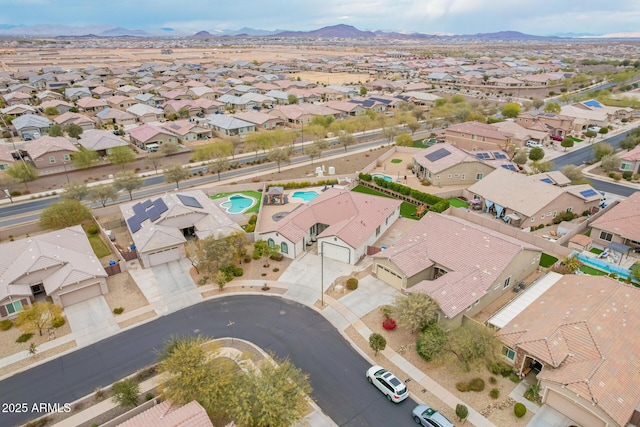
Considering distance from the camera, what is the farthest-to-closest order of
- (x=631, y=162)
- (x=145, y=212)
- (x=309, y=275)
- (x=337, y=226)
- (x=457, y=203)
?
(x=631, y=162), (x=457, y=203), (x=145, y=212), (x=337, y=226), (x=309, y=275)

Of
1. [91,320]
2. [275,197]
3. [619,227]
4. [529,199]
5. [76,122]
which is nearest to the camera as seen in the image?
[91,320]

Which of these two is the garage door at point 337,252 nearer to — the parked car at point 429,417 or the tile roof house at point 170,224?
the tile roof house at point 170,224

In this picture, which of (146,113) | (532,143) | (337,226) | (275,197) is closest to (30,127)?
(146,113)

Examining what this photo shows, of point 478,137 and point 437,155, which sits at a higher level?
point 437,155

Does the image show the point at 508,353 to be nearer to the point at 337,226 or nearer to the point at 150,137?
the point at 337,226

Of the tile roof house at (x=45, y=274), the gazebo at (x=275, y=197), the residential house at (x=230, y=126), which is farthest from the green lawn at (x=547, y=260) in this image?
the residential house at (x=230, y=126)

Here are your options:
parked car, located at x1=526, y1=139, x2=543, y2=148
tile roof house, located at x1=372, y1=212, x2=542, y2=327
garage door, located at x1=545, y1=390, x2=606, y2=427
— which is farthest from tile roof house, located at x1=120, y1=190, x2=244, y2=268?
parked car, located at x1=526, y1=139, x2=543, y2=148

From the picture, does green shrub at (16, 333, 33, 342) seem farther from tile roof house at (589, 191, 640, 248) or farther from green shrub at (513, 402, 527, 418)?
tile roof house at (589, 191, 640, 248)
